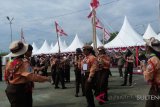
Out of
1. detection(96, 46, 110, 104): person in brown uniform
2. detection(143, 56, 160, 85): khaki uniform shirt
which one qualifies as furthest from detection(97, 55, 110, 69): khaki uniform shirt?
detection(143, 56, 160, 85): khaki uniform shirt

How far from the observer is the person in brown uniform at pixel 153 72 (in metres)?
5.57

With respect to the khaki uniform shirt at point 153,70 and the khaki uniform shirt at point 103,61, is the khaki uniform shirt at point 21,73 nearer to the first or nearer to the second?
the khaki uniform shirt at point 153,70

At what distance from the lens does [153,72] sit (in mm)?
5566

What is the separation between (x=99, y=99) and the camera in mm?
10273

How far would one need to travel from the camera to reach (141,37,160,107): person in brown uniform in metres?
5.57

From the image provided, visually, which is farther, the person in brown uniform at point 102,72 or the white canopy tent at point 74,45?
the white canopy tent at point 74,45

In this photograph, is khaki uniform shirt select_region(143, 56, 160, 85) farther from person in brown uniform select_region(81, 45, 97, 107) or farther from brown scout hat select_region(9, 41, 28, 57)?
person in brown uniform select_region(81, 45, 97, 107)

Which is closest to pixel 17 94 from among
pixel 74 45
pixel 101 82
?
pixel 101 82

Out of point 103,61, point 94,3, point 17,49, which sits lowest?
point 103,61

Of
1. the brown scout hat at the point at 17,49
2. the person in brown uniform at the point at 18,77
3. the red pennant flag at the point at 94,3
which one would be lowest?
the person in brown uniform at the point at 18,77

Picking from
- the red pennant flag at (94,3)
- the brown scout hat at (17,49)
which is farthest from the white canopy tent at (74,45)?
the brown scout hat at (17,49)

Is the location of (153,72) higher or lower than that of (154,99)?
higher

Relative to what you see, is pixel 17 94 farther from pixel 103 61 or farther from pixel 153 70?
pixel 103 61

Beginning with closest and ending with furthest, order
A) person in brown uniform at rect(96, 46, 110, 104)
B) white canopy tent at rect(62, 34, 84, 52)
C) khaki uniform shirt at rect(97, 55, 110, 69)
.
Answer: person in brown uniform at rect(96, 46, 110, 104), khaki uniform shirt at rect(97, 55, 110, 69), white canopy tent at rect(62, 34, 84, 52)
